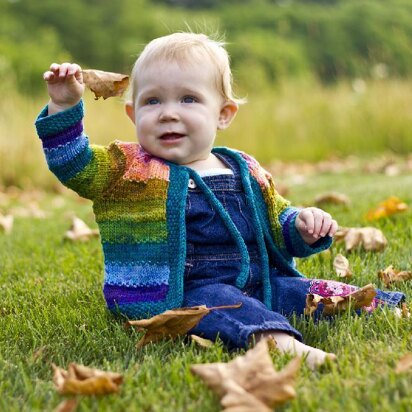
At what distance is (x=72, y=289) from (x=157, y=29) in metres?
30.8

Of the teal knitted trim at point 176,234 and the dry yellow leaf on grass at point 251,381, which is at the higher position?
the teal knitted trim at point 176,234

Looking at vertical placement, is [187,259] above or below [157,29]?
below

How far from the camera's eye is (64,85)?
87.3 inches

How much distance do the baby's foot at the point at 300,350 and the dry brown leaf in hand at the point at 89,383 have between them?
1.60 ft

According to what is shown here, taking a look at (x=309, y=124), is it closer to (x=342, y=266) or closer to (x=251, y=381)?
(x=342, y=266)

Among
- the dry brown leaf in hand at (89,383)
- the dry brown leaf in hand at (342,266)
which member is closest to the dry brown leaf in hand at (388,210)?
the dry brown leaf in hand at (342,266)

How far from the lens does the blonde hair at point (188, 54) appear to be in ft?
7.98

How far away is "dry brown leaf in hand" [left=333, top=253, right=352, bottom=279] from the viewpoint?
8.94ft

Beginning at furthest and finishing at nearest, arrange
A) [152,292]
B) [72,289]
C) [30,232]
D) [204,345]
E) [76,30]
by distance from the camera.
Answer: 1. [76,30]
2. [30,232]
3. [72,289]
4. [152,292]
5. [204,345]

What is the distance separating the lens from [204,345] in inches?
78.5

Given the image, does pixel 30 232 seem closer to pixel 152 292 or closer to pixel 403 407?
pixel 152 292

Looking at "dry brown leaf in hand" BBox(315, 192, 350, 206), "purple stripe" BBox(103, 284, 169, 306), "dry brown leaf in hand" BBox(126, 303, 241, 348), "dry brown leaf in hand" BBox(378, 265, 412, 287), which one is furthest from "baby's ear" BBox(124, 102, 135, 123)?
"dry brown leaf in hand" BBox(315, 192, 350, 206)

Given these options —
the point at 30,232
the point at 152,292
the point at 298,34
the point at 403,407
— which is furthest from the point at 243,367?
the point at 298,34

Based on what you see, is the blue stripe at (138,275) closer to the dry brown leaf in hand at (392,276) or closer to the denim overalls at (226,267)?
the denim overalls at (226,267)
